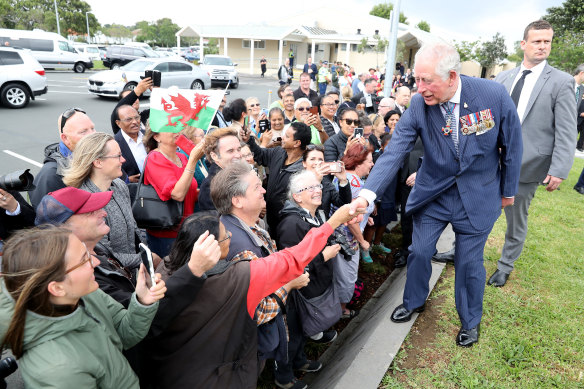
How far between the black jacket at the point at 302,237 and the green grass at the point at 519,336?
2.50 ft

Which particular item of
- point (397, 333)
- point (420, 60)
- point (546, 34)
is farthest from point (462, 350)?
point (546, 34)

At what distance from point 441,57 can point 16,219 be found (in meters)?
3.00

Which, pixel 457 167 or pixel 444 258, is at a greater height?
pixel 457 167

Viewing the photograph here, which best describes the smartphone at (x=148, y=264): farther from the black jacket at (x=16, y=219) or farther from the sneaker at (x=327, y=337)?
the sneaker at (x=327, y=337)

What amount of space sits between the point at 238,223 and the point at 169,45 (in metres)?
83.6

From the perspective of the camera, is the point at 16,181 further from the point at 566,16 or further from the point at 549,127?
the point at 566,16

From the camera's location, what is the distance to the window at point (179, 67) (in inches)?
699

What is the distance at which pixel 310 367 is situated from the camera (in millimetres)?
3188

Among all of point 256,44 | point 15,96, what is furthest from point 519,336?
point 256,44

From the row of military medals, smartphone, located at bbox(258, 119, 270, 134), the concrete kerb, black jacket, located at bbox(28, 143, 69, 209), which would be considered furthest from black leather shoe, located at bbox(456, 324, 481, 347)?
smartphone, located at bbox(258, 119, 270, 134)

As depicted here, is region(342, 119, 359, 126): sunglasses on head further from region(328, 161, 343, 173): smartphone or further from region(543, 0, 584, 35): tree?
region(543, 0, 584, 35): tree

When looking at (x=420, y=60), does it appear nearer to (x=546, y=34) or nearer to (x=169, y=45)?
(x=546, y=34)

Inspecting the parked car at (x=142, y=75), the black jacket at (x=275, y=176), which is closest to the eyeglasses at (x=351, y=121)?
the black jacket at (x=275, y=176)

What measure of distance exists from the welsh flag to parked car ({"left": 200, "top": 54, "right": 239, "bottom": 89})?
19662 mm
